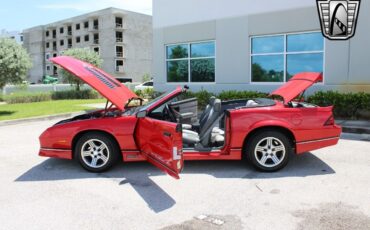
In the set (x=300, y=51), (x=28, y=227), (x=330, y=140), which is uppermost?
(x=300, y=51)

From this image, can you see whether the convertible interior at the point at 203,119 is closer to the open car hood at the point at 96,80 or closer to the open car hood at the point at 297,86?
the open car hood at the point at 297,86

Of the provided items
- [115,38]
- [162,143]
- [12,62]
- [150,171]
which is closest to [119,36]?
[115,38]

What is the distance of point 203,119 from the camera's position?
6.28 m

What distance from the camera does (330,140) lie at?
5.72 meters

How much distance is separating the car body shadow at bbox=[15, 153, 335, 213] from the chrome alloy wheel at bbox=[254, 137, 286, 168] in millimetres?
188

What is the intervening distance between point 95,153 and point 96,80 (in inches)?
46.7

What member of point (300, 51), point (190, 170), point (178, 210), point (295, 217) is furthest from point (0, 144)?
point (300, 51)

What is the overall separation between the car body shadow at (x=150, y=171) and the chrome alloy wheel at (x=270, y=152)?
0.62 feet

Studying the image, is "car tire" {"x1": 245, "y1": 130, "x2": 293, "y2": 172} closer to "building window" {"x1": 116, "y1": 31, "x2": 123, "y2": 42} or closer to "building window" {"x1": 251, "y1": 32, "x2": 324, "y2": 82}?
"building window" {"x1": 251, "y1": 32, "x2": 324, "y2": 82}

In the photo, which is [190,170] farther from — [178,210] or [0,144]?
[0,144]

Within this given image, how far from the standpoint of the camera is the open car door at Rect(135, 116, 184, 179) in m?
4.58

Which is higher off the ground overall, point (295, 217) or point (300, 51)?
point (300, 51)

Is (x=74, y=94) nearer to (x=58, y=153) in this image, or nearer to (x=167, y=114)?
(x=58, y=153)

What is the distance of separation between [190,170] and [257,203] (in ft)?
5.34
